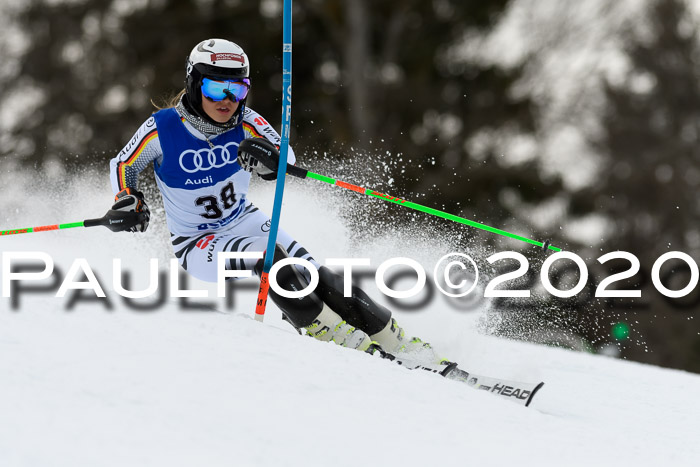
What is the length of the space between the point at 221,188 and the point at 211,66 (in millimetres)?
679

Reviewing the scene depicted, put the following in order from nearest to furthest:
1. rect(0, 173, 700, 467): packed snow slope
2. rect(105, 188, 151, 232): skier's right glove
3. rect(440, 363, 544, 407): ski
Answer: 1. rect(0, 173, 700, 467): packed snow slope
2. rect(440, 363, 544, 407): ski
3. rect(105, 188, 151, 232): skier's right glove

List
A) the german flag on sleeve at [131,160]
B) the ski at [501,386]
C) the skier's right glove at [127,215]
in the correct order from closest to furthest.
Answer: the ski at [501,386]
the skier's right glove at [127,215]
the german flag on sleeve at [131,160]

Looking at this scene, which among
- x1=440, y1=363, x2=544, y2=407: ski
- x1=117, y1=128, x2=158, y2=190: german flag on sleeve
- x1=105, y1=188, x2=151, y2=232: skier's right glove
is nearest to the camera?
x1=440, y1=363, x2=544, y2=407: ski

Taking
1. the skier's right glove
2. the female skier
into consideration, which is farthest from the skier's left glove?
the skier's right glove

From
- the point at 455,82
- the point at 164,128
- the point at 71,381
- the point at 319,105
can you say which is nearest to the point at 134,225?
the point at 164,128

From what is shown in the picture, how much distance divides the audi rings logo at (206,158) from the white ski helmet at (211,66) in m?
0.15

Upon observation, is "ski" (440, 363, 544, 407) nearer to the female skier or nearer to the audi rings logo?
the female skier

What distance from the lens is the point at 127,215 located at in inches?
182

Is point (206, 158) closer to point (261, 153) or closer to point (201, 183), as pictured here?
point (201, 183)

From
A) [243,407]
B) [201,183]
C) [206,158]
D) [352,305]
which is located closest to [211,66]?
[206,158]

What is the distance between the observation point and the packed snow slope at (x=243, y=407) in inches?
110

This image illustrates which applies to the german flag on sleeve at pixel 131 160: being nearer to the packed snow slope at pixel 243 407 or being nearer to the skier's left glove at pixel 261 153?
the skier's left glove at pixel 261 153

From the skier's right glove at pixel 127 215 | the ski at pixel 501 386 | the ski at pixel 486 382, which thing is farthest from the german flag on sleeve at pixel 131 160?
the ski at pixel 501 386

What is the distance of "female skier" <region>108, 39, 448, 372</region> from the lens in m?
4.64
